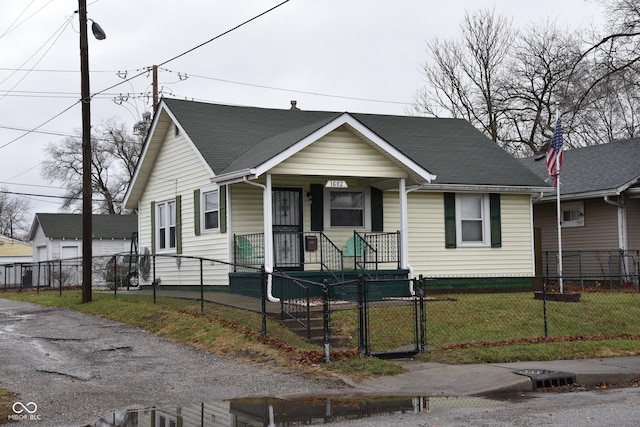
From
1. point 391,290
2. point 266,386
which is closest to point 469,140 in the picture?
point 391,290

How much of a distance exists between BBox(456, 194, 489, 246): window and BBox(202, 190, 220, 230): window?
6.97 m

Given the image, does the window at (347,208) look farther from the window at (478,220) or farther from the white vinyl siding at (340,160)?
the window at (478,220)

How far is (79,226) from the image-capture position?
46.0 meters

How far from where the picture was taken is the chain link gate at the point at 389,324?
13.4 meters

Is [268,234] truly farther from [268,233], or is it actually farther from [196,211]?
[196,211]

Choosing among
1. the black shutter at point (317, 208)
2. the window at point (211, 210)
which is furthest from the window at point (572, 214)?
the window at point (211, 210)

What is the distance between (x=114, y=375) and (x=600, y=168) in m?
20.8

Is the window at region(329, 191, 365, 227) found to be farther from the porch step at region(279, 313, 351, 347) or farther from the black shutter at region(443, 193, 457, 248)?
the porch step at region(279, 313, 351, 347)

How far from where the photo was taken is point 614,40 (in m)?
31.2

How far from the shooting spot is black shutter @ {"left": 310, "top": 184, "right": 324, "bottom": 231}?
2100 centimetres

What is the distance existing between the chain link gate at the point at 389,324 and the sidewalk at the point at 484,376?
2.34 feet

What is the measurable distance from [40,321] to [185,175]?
5.81 m

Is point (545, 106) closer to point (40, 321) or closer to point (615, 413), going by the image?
point (40, 321)

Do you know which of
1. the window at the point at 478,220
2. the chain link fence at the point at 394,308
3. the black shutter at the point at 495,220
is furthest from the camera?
the black shutter at the point at 495,220
